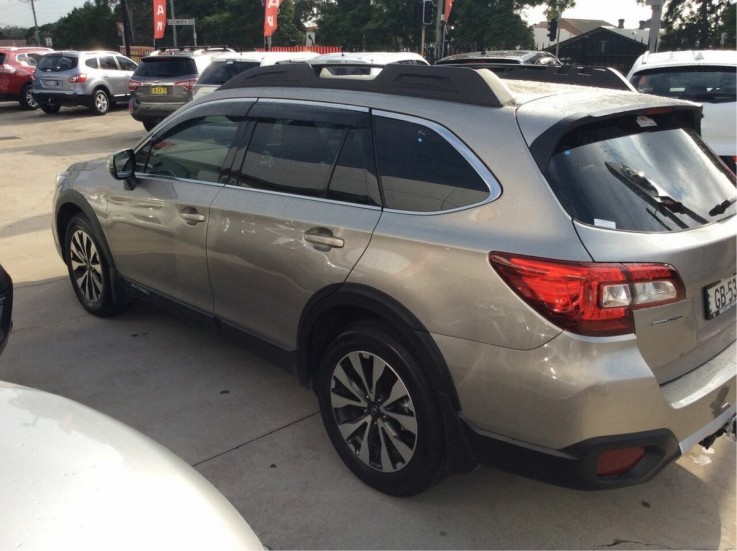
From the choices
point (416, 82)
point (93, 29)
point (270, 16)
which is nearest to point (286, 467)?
point (416, 82)

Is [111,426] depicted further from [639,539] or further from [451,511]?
[639,539]

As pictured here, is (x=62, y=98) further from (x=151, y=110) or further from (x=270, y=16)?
(x=270, y=16)

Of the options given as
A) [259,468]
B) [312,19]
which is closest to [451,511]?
[259,468]

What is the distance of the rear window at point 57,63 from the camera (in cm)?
1859

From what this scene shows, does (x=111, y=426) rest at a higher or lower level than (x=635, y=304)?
lower

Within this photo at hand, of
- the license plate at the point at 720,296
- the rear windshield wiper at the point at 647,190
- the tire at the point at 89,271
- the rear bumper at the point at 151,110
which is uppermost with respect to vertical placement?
the rear windshield wiper at the point at 647,190

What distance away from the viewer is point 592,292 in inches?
91.0

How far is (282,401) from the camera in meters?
3.93

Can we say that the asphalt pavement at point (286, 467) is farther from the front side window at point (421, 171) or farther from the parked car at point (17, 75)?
the parked car at point (17, 75)

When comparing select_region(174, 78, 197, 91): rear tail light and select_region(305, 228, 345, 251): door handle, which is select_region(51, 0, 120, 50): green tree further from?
select_region(305, 228, 345, 251): door handle

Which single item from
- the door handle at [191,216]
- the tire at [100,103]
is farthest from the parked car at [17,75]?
the door handle at [191,216]

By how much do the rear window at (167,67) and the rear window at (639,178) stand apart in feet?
44.7

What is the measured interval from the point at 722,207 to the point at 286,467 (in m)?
2.22

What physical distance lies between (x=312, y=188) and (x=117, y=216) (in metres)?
1.84
